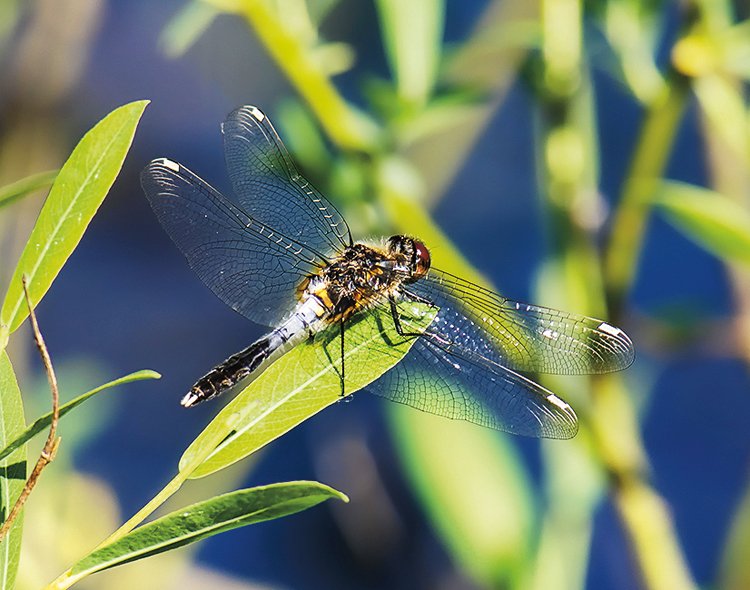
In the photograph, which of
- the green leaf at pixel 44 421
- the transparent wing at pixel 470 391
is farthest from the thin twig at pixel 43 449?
the transparent wing at pixel 470 391

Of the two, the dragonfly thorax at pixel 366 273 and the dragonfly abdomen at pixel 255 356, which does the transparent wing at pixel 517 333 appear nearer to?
the dragonfly thorax at pixel 366 273

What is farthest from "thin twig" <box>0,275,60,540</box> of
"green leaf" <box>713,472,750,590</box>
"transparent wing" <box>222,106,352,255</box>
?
"green leaf" <box>713,472,750,590</box>

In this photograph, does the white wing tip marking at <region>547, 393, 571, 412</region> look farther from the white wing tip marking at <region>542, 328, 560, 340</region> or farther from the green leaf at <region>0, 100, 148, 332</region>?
the green leaf at <region>0, 100, 148, 332</region>

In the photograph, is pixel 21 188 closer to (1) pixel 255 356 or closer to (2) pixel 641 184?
(1) pixel 255 356

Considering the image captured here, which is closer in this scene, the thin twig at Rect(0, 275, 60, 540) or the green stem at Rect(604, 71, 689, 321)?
the thin twig at Rect(0, 275, 60, 540)

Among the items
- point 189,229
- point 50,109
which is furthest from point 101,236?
point 189,229

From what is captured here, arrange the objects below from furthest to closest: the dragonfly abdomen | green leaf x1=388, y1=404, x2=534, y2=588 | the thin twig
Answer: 1. green leaf x1=388, y1=404, x2=534, y2=588
2. the dragonfly abdomen
3. the thin twig

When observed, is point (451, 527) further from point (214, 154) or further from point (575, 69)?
point (214, 154)
